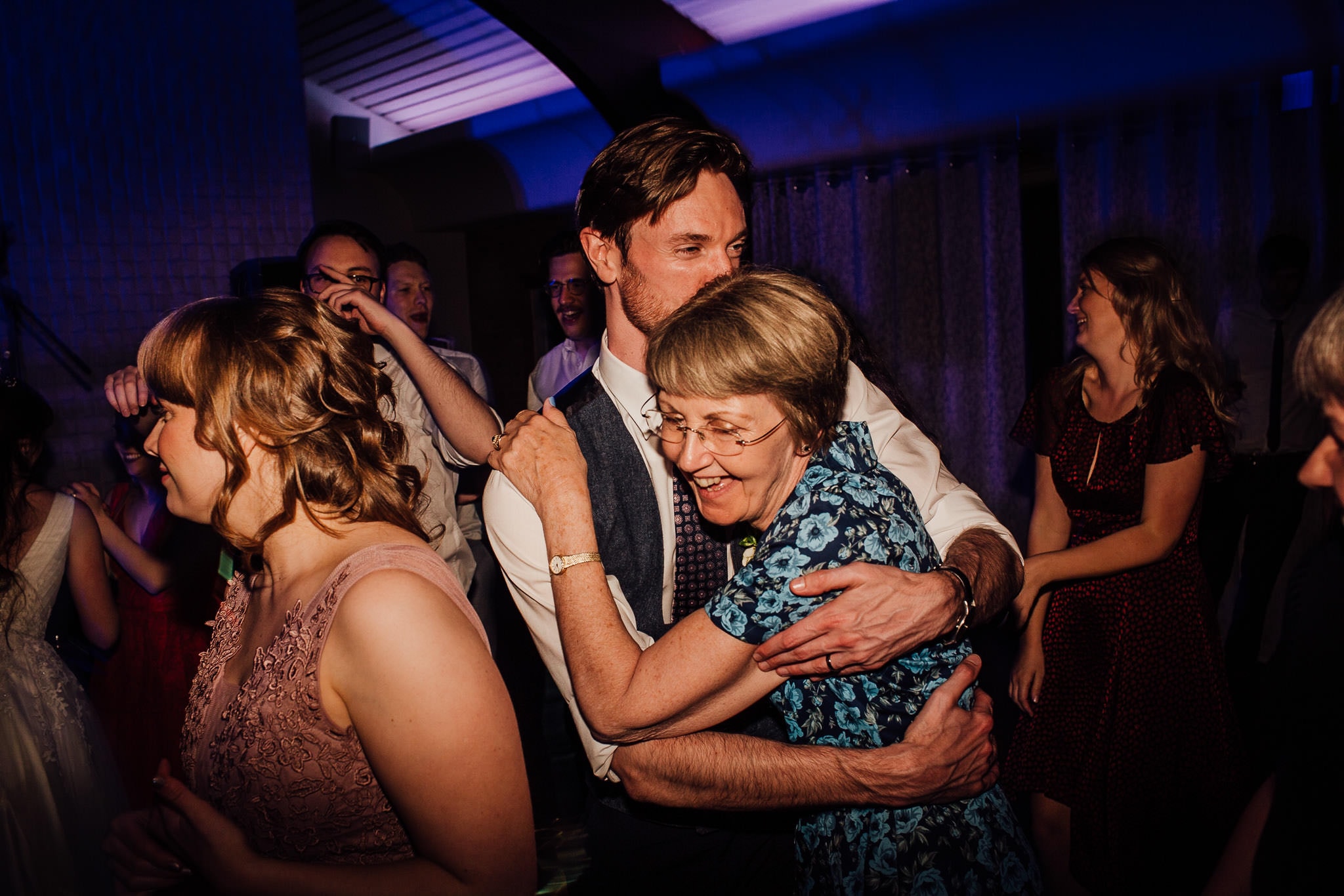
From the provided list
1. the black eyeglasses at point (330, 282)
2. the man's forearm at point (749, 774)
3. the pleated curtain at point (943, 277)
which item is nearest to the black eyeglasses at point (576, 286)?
the black eyeglasses at point (330, 282)

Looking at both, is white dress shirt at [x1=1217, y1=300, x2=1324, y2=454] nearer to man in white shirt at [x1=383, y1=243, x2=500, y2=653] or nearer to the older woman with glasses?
man in white shirt at [x1=383, y1=243, x2=500, y2=653]

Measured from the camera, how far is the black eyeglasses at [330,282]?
9.05ft

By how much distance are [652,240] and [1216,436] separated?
1.72m

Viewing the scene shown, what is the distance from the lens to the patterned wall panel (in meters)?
3.35

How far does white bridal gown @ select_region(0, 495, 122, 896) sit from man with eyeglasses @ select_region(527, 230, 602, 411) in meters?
1.99

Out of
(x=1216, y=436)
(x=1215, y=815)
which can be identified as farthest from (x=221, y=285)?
(x=1215, y=815)

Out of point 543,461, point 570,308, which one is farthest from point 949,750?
point 570,308

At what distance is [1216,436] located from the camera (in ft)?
Result: 7.88

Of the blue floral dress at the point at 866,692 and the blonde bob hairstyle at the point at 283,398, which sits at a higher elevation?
the blonde bob hairstyle at the point at 283,398

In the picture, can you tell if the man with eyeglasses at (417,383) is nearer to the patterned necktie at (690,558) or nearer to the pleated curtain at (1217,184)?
the patterned necktie at (690,558)

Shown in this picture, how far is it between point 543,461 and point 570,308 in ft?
8.69

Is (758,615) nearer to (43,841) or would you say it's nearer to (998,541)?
(998,541)

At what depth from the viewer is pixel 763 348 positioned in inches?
50.3

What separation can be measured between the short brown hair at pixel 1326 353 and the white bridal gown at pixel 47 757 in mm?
2805
